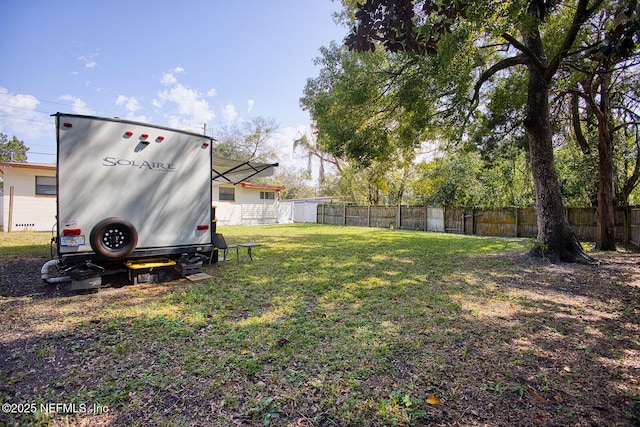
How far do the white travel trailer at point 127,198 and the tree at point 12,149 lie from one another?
4153 centimetres

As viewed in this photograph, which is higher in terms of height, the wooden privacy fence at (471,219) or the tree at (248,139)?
the tree at (248,139)

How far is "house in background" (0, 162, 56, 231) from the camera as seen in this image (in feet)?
41.1

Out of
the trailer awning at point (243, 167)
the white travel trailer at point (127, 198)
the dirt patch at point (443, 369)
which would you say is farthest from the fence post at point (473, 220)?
the white travel trailer at point (127, 198)

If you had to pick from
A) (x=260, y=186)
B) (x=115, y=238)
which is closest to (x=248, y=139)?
(x=260, y=186)

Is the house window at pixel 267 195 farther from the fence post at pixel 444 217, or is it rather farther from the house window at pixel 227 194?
the fence post at pixel 444 217

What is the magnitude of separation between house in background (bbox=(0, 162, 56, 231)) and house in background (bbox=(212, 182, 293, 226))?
7573 millimetres

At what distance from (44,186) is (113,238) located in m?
Result: 13.1

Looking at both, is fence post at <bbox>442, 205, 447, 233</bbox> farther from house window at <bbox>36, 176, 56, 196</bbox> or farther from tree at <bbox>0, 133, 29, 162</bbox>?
tree at <bbox>0, 133, 29, 162</bbox>

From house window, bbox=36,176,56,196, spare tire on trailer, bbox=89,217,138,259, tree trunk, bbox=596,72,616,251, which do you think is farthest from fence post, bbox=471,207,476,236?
house window, bbox=36,176,56,196

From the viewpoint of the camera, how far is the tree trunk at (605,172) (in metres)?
8.47

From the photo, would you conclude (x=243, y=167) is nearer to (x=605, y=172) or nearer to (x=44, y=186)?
(x=605, y=172)

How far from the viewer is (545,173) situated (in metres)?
7.11

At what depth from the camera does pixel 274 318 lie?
3.57 m

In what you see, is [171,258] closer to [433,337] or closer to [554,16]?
[433,337]
